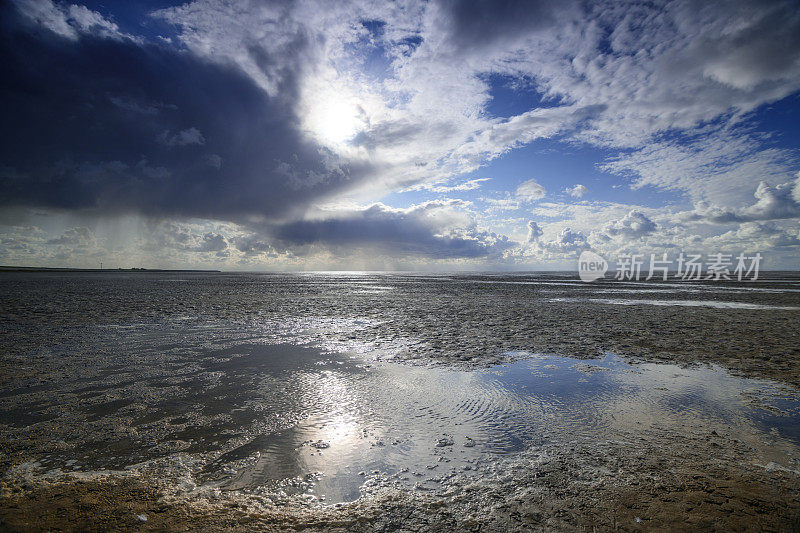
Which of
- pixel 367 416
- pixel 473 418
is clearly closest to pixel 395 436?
pixel 367 416

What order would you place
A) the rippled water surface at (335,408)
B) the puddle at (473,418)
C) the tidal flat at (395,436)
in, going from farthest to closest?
the rippled water surface at (335,408)
the puddle at (473,418)
the tidal flat at (395,436)

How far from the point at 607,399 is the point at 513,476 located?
14.0 ft

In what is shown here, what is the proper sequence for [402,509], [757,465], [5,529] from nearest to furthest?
[5,529], [402,509], [757,465]

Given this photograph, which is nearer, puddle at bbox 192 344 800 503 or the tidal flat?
the tidal flat

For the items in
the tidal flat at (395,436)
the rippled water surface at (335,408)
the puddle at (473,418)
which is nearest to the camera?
the tidal flat at (395,436)

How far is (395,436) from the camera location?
5.90 meters

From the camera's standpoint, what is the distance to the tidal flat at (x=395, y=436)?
394 cm

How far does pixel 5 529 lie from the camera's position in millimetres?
3441

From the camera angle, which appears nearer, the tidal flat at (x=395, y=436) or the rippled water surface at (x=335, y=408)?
the tidal flat at (x=395, y=436)

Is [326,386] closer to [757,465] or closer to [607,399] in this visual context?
[607,399]

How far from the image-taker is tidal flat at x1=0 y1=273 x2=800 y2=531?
3943 mm

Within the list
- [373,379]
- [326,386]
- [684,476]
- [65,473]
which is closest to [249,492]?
[65,473]

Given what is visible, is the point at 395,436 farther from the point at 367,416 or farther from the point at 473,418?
the point at 473,418

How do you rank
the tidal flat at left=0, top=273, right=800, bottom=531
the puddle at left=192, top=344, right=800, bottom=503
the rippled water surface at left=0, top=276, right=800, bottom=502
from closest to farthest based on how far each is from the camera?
the tidal flat at left=0, top=273, right=800, bottom=531 < the puddle at left=192, top=344, right=800, bottom=503 < the rippled water surface at left=0, top=276, right=800, bottom=502
